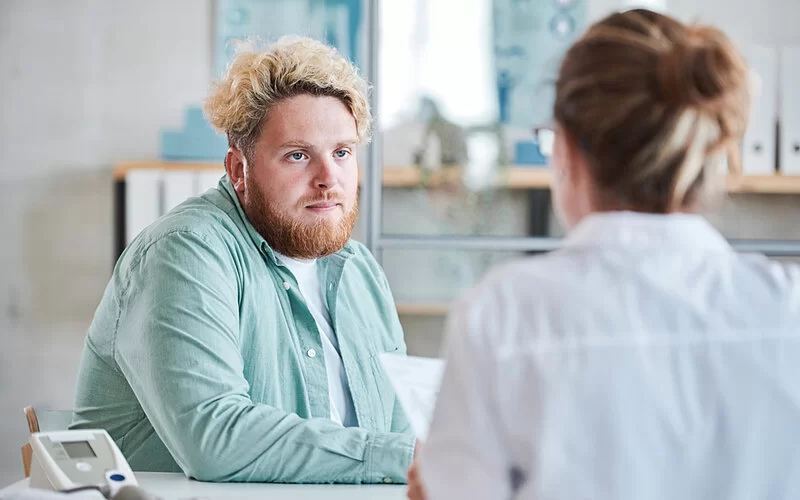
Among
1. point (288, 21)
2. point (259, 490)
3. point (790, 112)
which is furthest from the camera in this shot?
point (288, 21)

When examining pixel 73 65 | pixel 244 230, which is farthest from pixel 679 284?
pixel 73 65

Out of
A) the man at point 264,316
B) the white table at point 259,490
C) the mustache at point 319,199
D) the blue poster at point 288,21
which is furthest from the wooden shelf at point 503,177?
the white table at point 259,490

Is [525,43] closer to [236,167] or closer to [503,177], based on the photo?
[503,177]

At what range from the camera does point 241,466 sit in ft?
4.54

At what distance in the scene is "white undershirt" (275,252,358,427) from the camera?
5.53ft

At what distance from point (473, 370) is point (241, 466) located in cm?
69

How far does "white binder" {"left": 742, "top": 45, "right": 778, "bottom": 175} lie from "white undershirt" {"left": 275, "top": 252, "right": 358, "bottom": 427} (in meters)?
2.11

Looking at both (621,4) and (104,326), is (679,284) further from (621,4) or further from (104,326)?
(621,4)

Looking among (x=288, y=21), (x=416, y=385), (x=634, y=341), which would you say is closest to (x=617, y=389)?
(x=634, y=341)

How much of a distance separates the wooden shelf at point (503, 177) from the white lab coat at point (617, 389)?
8.71 ft

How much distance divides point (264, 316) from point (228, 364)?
171 mm

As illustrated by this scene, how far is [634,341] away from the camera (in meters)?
0.80

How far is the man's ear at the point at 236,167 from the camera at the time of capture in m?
1.84

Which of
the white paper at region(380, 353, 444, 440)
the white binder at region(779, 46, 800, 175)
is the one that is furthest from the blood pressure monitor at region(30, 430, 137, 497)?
the white binder at region(779, 46, 800, 175)
